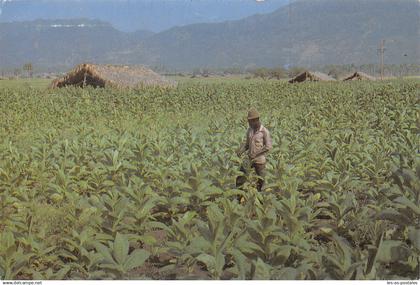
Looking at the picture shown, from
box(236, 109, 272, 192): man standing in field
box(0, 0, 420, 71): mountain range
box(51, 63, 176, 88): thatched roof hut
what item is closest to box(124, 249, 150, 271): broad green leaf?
box(236, 109, 272, 192): man standing in field

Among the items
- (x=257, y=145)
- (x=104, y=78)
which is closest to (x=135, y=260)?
(x=257, y=145)

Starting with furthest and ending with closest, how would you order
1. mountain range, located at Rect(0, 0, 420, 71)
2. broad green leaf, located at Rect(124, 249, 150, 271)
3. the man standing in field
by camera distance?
mountain range, located at Rect(0, 0, 420, 71) → the man standing in field → broad green leaf, located at Rect(124, 249, 150, 271)

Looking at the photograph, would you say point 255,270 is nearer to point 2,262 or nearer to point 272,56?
point 2,262

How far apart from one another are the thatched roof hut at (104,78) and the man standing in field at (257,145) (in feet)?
58.9

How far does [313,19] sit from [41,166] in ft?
625

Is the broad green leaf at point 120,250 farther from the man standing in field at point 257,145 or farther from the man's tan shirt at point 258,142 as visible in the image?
the man's tan shirt at point 258,142

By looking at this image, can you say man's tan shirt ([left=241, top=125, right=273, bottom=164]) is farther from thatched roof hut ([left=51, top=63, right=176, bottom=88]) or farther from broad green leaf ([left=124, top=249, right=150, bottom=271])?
thatched roof hut ([left=51, top=63, right=176, bottom=88])

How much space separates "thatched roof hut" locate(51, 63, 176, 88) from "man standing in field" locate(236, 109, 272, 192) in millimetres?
17968

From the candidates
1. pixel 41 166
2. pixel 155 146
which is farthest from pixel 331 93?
pixel 41 166

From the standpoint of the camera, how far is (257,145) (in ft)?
23.0

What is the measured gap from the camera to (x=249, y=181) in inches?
269

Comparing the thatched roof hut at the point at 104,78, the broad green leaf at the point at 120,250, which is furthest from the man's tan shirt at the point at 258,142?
the thatched roof hut at the point at 104,78

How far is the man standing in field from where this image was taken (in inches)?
272

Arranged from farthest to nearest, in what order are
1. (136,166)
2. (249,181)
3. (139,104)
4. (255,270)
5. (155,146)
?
(139,104), (155,146), (136,166), (249,181), (255,270)
